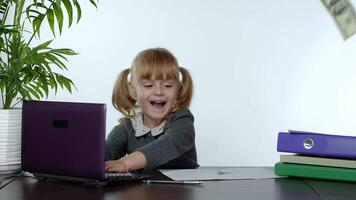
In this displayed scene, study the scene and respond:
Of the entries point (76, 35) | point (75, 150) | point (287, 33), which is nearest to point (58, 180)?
point (75, 150)

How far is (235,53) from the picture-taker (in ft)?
9.80

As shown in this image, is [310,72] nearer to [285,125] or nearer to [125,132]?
[285,125]

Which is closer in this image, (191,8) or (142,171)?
(142,171)

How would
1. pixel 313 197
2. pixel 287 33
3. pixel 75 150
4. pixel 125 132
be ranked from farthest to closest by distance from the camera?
pixel 287 33, pixel 125 132, pixel 75 150, pixel 313 197

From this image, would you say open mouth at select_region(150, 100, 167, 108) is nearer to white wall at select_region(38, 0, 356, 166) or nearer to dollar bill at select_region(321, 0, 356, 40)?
white wall at select_region(38, 0, 356, 166)

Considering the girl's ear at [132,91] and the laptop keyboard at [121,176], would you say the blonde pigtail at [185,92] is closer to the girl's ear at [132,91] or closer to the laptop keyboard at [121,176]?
the girl's ear at [132,91]

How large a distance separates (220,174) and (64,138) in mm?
407

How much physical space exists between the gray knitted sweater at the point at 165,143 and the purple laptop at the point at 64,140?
23 cm

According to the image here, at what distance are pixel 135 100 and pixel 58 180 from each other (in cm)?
74

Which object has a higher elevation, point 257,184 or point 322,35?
point 322,35

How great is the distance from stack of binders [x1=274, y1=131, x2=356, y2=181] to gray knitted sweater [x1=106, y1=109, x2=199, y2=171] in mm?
336

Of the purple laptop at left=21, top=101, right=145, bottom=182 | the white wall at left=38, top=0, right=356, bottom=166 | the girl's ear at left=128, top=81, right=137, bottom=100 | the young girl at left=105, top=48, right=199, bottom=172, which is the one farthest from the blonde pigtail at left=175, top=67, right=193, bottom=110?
the white wall at left=38, top=0, right=356, bottom=166

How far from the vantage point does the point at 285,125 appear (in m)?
3.03

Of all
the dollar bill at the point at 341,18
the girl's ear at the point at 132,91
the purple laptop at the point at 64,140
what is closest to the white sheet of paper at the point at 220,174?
the purple laptop at the point at 64,140
